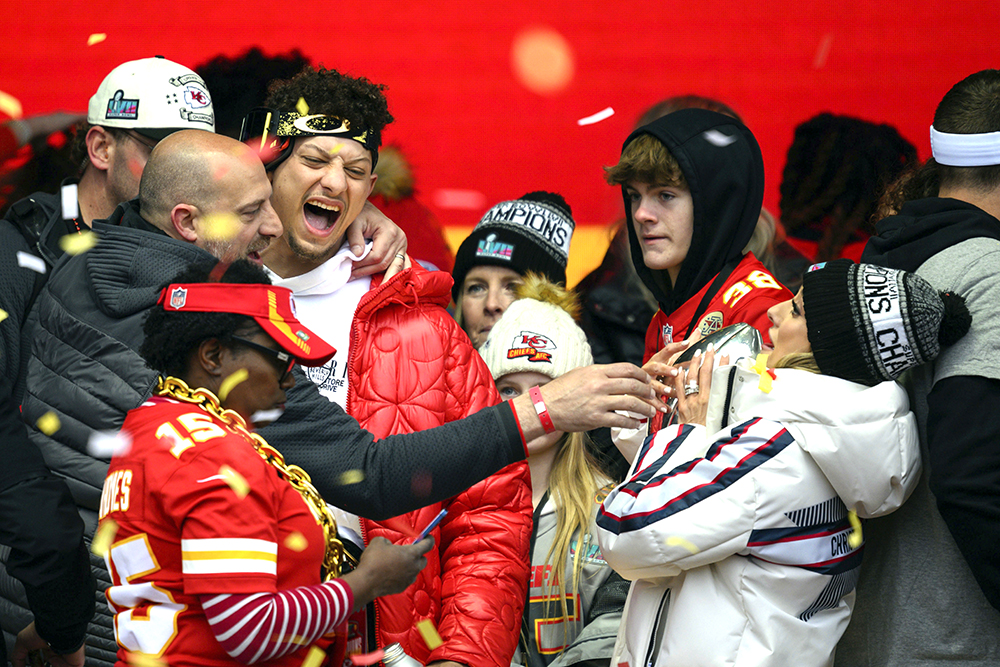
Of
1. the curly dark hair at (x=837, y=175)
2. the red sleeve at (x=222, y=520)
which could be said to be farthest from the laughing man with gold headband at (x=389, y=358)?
the curly dark hair at (x=837, y=175)

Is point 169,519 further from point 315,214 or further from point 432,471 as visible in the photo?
point 315,214

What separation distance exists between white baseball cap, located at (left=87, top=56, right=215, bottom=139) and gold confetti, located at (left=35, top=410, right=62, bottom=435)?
94cm

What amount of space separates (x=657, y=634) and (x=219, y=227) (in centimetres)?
126

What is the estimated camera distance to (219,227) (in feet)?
7.02

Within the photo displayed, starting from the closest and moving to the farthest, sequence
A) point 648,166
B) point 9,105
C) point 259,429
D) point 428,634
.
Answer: point 259,429 → point 428,634 → point 648,166 → point 9,105

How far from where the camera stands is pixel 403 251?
2789 mm

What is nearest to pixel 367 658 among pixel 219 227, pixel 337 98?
pixel 219 227

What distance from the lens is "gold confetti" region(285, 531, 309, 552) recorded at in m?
1.69

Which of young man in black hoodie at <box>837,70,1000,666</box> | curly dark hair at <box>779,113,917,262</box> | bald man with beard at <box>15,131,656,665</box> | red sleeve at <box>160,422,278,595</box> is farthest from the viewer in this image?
curly dark hair at <box>779,113,917,262</box>

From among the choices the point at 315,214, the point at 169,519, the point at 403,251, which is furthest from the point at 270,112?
the point at 169,519

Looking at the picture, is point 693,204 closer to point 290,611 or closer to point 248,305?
point 248,305

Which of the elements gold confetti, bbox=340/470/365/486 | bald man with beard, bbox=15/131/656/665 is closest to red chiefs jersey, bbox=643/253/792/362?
bald man with beard, bbox=15/131/656/665

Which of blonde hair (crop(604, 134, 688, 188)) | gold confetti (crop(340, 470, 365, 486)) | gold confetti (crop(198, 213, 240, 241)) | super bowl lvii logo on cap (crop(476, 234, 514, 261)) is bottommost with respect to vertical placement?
gold confetti (crop(340, 470, 365, 486))

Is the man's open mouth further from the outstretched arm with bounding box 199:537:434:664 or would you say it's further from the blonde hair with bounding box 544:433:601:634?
the outstretched arm with bounding box 199:537:434:664
